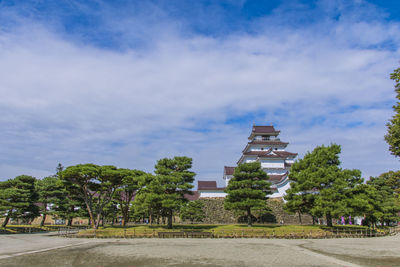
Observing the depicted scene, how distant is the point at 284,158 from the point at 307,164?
25.3m

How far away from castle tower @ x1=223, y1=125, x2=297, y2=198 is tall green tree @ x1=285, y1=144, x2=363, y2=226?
17.9 m

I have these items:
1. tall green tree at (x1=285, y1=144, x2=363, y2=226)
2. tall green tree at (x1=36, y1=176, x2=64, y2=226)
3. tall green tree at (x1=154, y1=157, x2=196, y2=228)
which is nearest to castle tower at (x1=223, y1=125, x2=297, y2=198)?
tall green tree at (x1=285, y1=144, x2=363, y2=226)

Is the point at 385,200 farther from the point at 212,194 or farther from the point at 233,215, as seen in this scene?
the point at 212,194

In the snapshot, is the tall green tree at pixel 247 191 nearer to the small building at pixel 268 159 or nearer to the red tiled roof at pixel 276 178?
the small building at pixel 268 159

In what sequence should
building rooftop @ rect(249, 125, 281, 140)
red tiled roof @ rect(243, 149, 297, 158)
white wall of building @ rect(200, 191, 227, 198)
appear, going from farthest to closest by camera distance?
building rooftop @ rect(249, 125, 281, 140)
red tiled roof @ rect(243, 149, 297, 158)
white wall of building @ rect(200, 191, 227, 198)

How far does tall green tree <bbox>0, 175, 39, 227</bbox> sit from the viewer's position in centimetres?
3173

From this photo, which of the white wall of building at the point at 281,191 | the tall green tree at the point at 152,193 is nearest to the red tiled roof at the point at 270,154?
the white wall of building at the point at 281,191

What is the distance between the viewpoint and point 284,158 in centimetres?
5528

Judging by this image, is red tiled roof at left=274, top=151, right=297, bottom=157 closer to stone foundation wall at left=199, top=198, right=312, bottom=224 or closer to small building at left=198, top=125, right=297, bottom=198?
small building at left=198, top=125, right=297, bottom=198

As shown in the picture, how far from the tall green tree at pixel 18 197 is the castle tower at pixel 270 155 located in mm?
35189

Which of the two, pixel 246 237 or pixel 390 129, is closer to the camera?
pixel 390 129

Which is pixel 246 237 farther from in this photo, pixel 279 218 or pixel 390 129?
pixel 279 218

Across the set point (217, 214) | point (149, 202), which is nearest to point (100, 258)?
point (149, 202)

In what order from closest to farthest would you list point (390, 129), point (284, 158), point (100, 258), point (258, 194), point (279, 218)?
point (100, 258)
point (390, 129)
point (258, 194)
point (279, 218)
point (284, 158)
